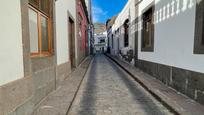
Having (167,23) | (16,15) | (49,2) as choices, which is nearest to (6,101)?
(16,15)

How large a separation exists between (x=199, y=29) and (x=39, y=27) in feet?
12.3

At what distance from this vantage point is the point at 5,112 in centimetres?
226

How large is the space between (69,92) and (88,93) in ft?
1.82

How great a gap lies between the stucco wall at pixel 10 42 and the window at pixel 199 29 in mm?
3676

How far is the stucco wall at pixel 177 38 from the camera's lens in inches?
150

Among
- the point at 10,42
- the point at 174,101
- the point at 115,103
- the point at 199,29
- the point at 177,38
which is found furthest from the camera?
the point at 177,38

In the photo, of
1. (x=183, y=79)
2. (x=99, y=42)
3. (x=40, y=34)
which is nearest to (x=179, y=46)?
(x=183, y=79)

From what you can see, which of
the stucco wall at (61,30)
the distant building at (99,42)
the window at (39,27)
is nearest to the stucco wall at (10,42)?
the window at (39,27)

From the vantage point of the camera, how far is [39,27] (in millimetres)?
3902

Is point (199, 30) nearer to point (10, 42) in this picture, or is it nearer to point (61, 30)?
point (10, 42)

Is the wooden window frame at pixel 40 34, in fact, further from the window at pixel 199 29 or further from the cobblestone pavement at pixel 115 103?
the window at pixel 199 29

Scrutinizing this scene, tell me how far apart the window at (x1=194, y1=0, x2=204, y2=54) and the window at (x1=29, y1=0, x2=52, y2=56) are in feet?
12.2

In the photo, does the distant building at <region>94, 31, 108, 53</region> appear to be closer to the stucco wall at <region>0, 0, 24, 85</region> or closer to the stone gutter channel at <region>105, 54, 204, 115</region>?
the stone gutter channel at <region>105, 54, 204, 115</region>

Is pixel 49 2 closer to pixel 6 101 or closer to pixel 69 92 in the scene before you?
pixel 69 92
